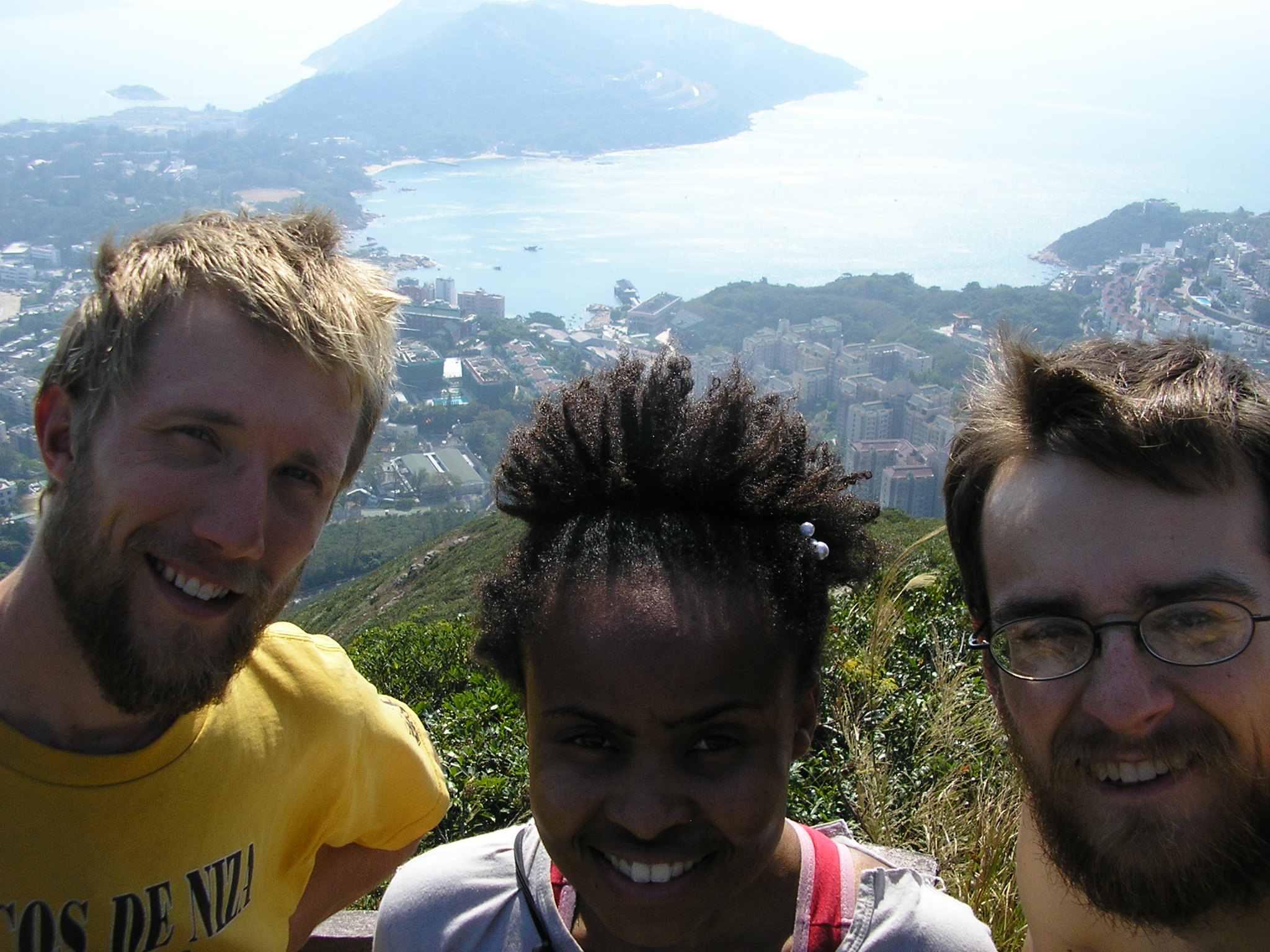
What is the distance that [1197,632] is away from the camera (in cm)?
132

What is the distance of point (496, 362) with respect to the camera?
182ft

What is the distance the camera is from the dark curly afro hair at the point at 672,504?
1.56 meters

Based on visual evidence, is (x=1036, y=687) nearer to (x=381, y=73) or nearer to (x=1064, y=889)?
(x=1064, y=889)

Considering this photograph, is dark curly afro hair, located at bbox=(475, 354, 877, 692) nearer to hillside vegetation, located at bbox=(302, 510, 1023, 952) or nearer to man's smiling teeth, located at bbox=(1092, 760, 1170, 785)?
hillside vegetation, located at bbox=(302, 510, 1023, 952)

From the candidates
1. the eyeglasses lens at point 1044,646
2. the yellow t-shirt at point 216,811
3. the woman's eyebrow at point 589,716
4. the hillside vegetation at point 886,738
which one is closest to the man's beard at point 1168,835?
the eyeglasses lens at point 1044,646

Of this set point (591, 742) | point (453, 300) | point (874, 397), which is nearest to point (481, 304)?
point (453, 300)

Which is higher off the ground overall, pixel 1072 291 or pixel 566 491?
pixel 566 491

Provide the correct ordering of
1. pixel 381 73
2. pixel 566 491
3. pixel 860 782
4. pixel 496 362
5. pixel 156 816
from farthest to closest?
pixel 381 73, pixel 496 362, pixel 860 782, pixel 566 491, pixel 156 816

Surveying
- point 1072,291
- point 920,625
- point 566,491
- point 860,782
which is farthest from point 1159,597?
A: point 1072,291

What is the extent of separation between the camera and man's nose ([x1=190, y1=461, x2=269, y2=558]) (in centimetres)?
158

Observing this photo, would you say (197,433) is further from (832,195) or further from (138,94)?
(138,94)

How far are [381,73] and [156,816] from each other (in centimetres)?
17891

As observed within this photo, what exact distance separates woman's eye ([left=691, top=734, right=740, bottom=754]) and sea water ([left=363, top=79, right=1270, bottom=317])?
200 ft

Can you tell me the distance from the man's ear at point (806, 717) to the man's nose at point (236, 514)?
3.34 feet
